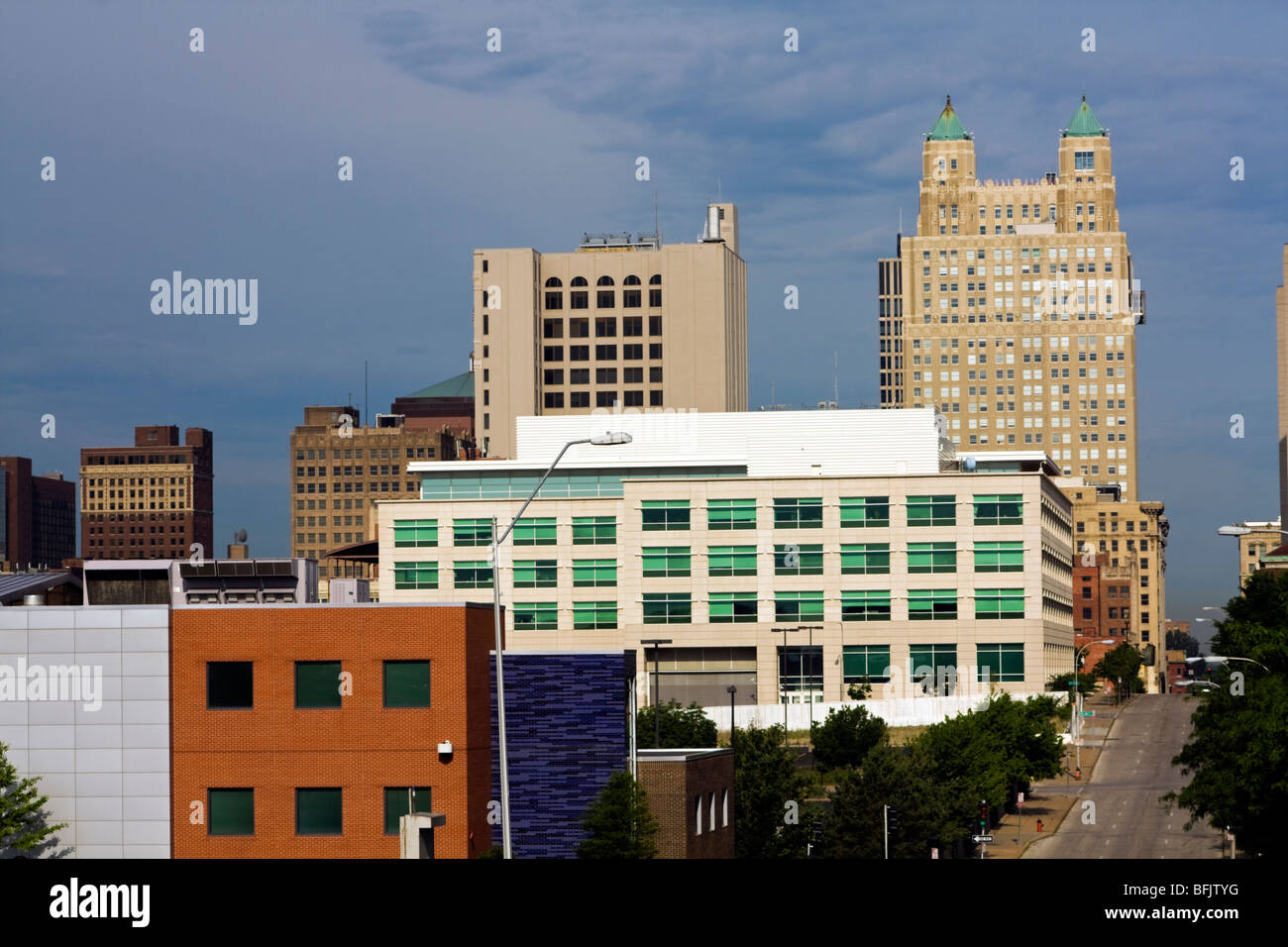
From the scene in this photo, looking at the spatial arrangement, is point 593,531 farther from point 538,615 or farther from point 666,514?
point 538,615

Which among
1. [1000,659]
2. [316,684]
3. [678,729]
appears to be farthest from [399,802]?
[1000,659]

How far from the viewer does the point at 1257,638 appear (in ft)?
264

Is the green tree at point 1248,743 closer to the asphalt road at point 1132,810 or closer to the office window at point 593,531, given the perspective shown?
the asphalt road at point 1132,810

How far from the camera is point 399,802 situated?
44.6 metres

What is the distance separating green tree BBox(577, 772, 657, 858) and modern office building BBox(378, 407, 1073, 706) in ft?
279

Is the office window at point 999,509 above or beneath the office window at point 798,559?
above

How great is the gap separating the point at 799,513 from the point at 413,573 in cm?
3202

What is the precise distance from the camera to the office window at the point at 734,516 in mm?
135625

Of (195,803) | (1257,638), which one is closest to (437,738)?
(195,803)

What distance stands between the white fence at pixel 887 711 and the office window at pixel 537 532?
20189 mm

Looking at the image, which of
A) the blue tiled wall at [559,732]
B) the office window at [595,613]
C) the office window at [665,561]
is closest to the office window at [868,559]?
the office window at [665,561]
